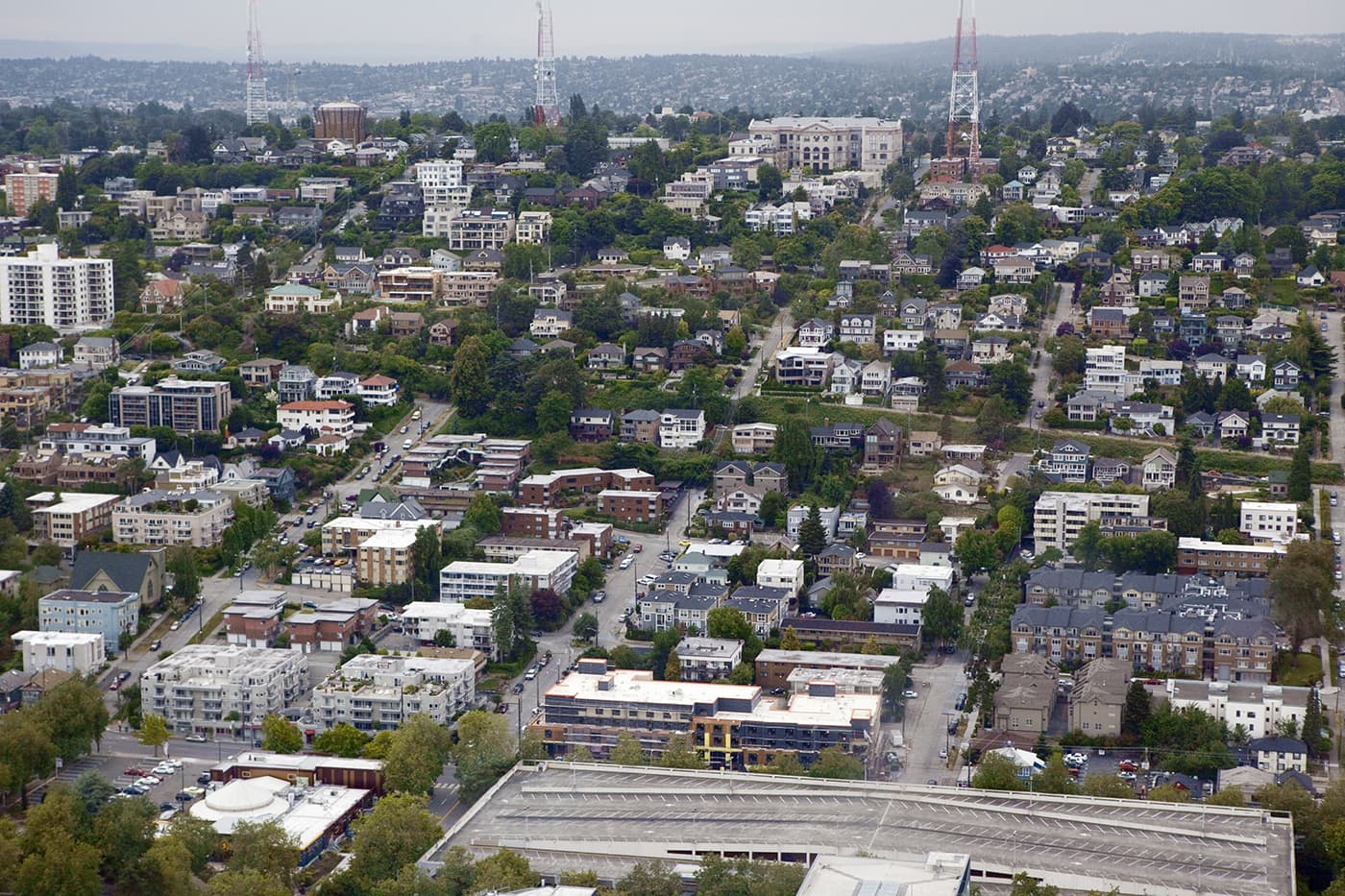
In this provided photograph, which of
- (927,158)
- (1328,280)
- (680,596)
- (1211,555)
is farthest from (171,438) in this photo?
(927,158)

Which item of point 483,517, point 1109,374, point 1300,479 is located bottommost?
point 483,517

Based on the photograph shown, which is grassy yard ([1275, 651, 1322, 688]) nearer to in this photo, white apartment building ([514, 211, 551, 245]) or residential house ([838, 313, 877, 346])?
residential house ([838, 313, 877, 346])

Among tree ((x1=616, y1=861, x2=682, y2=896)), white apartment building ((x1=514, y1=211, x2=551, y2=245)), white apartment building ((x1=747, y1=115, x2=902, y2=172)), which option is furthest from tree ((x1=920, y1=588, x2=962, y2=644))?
white apartment building ((x1=747, y1=115, x2=902, y2=172))

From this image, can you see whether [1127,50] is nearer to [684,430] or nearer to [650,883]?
[684,430]

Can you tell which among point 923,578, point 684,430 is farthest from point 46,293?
point 923,578

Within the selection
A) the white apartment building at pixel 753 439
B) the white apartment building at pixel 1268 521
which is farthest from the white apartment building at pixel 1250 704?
the white apartment building at pixel 753 439

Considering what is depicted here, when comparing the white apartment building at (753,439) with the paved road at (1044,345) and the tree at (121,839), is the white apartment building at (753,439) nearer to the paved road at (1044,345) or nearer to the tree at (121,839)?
the paved road at (1044,345)

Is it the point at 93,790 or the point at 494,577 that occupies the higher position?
the point at 494,577
